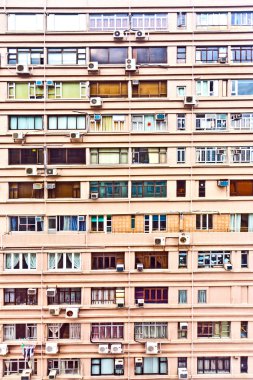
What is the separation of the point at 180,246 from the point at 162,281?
4.83 ft

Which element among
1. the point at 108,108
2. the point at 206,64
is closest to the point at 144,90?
the point at 108,108

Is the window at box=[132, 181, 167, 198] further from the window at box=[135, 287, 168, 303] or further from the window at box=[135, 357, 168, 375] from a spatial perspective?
the window at box=[135, 357, 168, 375]

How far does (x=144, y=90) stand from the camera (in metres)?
11.2

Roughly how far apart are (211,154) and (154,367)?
27.2 ft

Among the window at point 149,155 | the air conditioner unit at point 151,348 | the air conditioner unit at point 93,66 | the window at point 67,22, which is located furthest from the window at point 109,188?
the window at point 67,22

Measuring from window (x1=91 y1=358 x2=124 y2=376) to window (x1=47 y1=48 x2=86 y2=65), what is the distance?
36.9 feet

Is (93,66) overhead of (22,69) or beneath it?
overhead

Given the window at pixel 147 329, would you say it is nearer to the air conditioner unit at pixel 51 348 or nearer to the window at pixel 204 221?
the air conditioner unit at pixel 51 348

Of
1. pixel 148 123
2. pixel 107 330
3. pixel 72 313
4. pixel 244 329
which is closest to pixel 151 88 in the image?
pixel 148 123

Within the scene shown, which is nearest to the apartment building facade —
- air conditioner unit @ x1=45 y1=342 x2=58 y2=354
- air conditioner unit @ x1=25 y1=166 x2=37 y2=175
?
air conditioner unit @ x1=25 y1=166 x2=37 y2=175

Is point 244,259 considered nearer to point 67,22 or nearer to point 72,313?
point 72,313

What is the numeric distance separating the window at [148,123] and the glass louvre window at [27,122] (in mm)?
3571

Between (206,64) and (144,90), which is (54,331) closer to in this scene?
(144,90)

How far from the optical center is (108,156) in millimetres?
11266
